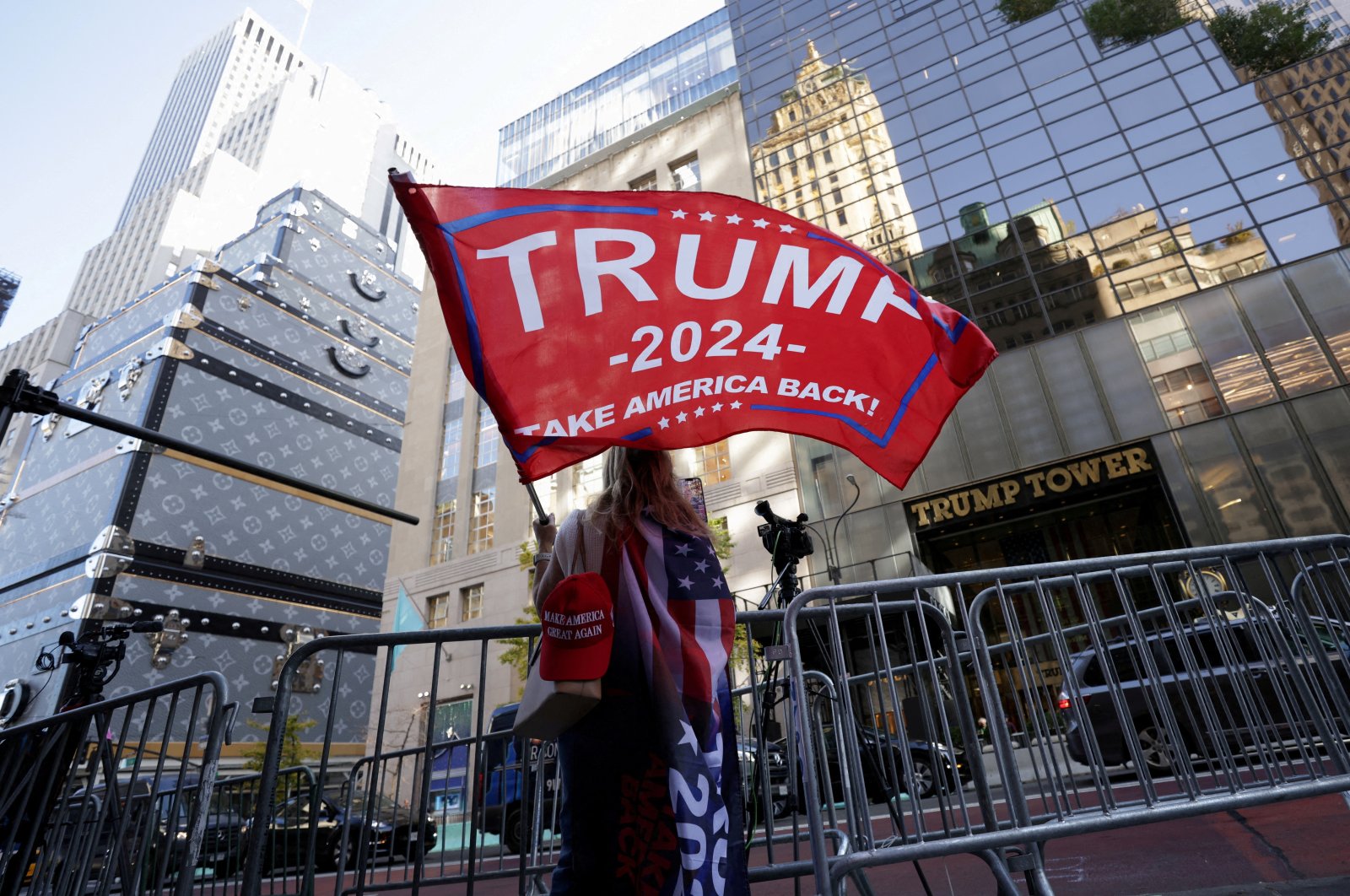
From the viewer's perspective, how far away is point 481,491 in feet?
88.5

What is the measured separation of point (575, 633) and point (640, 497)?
560 millimetres

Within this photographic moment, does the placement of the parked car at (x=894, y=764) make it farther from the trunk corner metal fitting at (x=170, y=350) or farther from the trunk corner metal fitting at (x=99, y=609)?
the trunk corner metal fitting at (x=170, y=350)

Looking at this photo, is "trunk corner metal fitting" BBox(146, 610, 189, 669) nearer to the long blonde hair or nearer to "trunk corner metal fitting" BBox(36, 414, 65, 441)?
"trunk corner metal fitting" BBox(36, 414, 65, 441)

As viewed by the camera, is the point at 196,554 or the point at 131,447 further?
the point at 196,554

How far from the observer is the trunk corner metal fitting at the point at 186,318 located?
1248 cm

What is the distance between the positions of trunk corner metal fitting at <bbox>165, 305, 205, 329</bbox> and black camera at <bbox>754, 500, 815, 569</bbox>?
13.2 m

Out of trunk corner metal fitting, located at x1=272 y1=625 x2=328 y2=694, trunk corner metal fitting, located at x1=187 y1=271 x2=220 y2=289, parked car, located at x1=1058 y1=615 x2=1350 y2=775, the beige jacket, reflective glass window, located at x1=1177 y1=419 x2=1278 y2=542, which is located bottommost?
parked car, located at x1=1058 y1=615 x2=1350 y2=775

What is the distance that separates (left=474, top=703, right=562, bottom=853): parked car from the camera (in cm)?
296

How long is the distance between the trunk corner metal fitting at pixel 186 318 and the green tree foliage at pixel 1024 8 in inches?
989

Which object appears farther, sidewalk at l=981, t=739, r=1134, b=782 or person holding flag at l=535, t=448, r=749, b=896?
sidewalk at l=981, t=739, r=1134, b=782

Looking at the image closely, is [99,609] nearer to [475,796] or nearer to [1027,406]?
[475,796]

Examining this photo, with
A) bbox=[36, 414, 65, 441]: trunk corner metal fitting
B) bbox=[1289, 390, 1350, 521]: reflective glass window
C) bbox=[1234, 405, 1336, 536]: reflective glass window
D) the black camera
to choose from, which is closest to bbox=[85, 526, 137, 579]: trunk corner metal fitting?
bbox=[36, 414, 65, 441]: trunk corner metal fitting

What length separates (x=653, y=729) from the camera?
1844 mm

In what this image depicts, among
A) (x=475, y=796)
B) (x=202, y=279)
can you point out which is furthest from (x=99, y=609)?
(x=475, y=796)
